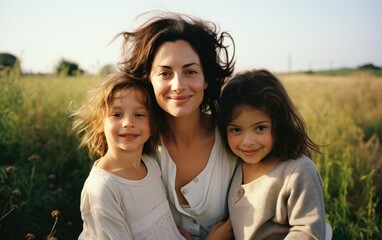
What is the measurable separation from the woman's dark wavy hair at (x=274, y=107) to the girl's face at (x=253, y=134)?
0.08 ft

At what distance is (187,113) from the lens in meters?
2.18

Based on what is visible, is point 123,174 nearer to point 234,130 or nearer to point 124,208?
point 124,208

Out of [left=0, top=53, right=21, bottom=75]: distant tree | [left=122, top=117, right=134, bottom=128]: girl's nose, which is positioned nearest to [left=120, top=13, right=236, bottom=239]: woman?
[left=122, top=117, right=134, bottom=128]: girl's nose

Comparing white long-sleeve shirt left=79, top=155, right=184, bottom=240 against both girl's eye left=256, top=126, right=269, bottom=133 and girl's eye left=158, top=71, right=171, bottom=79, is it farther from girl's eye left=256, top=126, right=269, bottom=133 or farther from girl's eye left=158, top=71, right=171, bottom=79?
girl's eye left=256, top=126, right=269, bottom=133

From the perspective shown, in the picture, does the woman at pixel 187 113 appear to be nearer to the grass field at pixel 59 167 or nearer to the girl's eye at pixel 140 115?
the girl's eye at pixel 140 115

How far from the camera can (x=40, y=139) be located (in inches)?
160

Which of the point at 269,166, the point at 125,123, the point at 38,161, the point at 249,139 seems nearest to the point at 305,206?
the point at 269,166

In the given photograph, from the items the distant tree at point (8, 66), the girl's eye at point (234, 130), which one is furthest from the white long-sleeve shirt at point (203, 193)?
the distant tree at point (8, 66)

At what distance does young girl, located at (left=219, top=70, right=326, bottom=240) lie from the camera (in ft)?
6.15

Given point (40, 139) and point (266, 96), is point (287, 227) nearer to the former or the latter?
point (266, 96)

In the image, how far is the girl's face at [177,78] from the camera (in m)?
2.14

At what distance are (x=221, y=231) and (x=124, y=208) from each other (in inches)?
23.7

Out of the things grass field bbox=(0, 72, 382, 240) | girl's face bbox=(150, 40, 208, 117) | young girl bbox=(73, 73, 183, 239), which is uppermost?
girl's face bbox=(150, 40, 208, 117)

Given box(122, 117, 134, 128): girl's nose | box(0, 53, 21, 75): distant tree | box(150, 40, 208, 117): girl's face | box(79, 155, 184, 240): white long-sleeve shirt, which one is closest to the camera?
box(79, 155, 184, 240): white long-sleeve shirt
